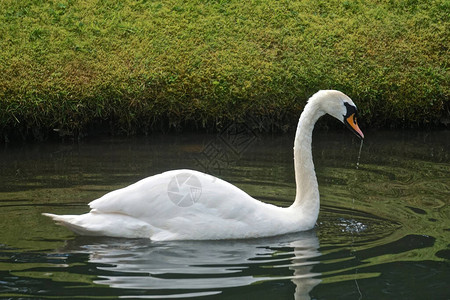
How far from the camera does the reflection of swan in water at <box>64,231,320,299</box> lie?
219 inches

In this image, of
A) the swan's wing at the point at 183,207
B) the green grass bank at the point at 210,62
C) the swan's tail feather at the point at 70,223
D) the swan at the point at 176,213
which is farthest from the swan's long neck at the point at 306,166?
the green grass bank at the point at 210,62

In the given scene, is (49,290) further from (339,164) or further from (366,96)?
(366,96)

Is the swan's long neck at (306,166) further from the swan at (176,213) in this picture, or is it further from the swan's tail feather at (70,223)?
the swan's tail feather at (70,223)

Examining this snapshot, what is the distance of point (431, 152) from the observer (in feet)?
33.4

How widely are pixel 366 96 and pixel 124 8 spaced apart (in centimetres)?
449

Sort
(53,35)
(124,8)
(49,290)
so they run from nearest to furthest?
(49,290)
(53,35)
(124,8)

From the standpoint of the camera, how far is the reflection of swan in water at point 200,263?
18.3ft

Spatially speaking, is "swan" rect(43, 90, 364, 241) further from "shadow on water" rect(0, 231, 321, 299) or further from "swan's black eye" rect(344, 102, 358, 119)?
"swan's black eye" rect(344, 102, 358, 119)

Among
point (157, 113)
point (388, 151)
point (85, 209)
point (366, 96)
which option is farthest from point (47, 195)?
point (366, 96)

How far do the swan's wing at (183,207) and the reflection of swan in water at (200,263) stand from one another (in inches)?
4.4

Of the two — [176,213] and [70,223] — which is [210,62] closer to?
[176,213]

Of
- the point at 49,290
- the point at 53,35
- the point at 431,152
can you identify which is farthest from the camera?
the point at 53,35

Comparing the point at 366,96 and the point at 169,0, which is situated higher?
the point at 169,0

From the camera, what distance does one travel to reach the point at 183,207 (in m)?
6.82
